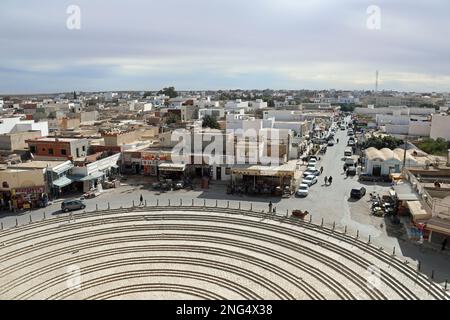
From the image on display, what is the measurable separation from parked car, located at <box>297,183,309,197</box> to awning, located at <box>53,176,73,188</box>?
1659cm

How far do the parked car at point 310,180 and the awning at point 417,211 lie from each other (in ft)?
29.0

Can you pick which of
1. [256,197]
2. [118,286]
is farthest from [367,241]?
[118,286]

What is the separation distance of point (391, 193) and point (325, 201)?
424 centimetres

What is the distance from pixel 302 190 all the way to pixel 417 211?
8.42 m

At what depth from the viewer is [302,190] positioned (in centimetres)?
2628

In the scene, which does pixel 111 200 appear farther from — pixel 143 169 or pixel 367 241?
pixel 367 241

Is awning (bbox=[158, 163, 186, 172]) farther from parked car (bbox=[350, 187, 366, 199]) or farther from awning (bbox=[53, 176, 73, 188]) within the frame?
parked car (bbox=[350, 187, 366, 199])

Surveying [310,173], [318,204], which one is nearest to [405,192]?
[318,204]

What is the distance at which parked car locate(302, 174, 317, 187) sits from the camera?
2861 cm

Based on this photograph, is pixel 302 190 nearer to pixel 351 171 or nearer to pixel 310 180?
pixel 310 180

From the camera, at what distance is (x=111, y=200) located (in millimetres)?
25406

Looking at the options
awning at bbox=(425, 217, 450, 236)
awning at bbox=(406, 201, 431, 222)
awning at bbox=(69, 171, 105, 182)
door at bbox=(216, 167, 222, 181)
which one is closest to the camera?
awning at bbox=(425, 217, 450, 236)

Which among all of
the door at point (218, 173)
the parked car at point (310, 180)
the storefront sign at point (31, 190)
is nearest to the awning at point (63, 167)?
the storefront sign at point (31, 190)

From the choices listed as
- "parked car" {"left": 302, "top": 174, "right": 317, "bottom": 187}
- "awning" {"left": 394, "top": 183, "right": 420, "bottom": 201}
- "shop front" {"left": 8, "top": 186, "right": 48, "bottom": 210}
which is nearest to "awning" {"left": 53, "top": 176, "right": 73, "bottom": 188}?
"shop front" {"left": 8, "top": 186, "right": 48, "bottom": 210}
